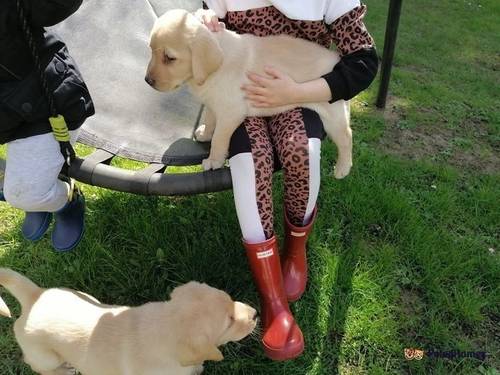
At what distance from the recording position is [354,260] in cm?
225

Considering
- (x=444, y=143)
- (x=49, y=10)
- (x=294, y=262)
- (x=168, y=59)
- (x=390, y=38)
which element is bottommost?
(x=444, y=143)

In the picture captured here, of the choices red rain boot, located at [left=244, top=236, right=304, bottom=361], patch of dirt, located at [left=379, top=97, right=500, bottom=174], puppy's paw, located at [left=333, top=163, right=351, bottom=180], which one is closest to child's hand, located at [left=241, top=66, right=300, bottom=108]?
puppy's paw, located at [left=333, top=163, right=351, bottom=180]

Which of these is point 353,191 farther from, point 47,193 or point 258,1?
point 47,193

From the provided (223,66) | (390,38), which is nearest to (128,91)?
(223,66)

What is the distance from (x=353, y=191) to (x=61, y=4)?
5.60 feet

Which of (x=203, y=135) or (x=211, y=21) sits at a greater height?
(x=211, y=21)

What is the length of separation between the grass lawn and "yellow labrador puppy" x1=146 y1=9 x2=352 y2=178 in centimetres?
54

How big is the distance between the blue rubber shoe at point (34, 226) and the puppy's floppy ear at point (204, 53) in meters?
0.85

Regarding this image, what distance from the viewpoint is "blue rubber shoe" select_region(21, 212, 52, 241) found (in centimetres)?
192

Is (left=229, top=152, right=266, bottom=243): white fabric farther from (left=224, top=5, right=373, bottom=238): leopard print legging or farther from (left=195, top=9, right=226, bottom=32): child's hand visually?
(left=195, top=9, right=226, bottom=32): child's hand

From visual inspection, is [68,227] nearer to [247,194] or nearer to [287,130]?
[247,194]

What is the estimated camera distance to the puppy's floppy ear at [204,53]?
1743mm

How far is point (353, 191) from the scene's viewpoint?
2.58m

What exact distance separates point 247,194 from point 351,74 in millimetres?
635
